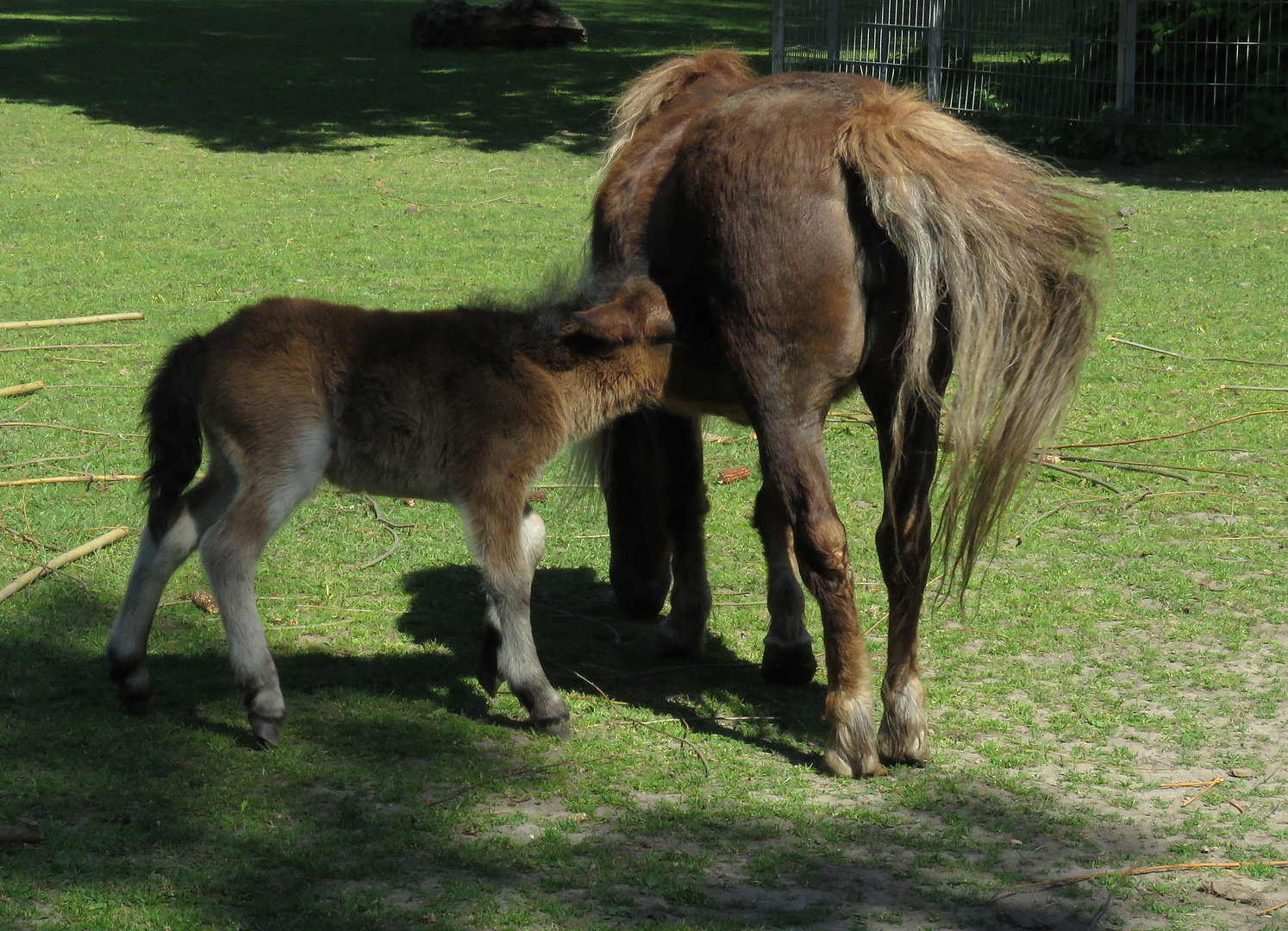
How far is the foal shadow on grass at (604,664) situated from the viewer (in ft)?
14.3

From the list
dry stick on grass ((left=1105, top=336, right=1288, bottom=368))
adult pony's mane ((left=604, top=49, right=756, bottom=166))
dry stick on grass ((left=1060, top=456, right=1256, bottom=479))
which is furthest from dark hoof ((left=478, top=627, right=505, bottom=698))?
dry stick on grass ((left=1105, top=336, right=1288, bottom=368))

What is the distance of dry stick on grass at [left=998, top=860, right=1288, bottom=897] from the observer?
3307 mm

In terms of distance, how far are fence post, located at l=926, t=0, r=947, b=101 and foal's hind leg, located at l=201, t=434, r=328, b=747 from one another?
1289 cm

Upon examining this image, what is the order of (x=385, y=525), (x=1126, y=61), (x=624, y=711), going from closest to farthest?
(x=624, y=711)
(x=385, y=525)
(x=1126, y=61)

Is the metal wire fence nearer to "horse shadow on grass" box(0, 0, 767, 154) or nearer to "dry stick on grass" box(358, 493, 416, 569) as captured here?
"horse shadow on grass" box(0, 0, 767, 154)

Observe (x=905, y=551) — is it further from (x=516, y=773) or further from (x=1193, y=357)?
(x=1193, y=357)

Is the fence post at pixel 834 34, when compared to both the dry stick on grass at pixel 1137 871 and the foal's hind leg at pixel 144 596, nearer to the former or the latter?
the foal's hind leg at pixel 144 596

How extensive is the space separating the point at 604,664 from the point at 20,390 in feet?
13.7

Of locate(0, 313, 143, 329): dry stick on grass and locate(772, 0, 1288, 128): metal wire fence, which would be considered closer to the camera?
locate(0, 313, 143, 329): dry stick on grass

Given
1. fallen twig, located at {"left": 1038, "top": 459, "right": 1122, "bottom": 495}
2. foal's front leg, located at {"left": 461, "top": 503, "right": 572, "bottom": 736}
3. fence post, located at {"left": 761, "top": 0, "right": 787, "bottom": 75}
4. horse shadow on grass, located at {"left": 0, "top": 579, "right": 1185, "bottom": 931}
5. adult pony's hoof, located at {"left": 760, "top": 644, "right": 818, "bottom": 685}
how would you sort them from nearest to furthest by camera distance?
horse shadow on grass, located at {"left": 0, "top": 579, "right": 1185, "bottom": 931}, foal's front leg, located at {"left": 461, "top": 503, "right": 572, "bottom": 736}, adult pony's hoof, located at {"left": 760, "top": 644, "right": 818, "bottom": 685}, fallen twig, located at {"left": 1038, "top": 459, "right": 1122, "bottom": 495}, fence post, located at {"left": 761, "top": 0, "right": 787, "bottom": 75}

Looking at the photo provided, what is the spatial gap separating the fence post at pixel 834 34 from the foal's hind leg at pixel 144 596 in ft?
44.8

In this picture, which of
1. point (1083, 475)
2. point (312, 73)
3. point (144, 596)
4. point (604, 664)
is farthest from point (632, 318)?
point (312, 73)

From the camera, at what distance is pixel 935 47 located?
15617mm

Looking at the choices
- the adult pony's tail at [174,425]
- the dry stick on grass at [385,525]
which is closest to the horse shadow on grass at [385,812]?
the adult pony's tail at [174,425]
